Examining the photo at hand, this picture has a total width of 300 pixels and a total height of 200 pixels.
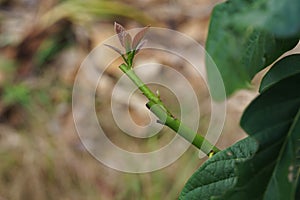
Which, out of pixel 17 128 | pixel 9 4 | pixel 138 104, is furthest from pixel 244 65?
pixel 9 4

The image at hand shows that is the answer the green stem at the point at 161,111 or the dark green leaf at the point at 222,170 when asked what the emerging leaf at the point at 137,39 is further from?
the dark green leaf at the point at 222,170

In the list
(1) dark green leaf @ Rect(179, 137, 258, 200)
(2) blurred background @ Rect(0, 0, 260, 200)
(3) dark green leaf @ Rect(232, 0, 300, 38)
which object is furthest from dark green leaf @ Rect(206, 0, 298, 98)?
→ (2) blurred background @ Rect(0, 0, 260, 200)

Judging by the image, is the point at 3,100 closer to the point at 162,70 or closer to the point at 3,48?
the point at 3,48

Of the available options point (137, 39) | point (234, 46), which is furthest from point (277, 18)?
point (137, 39)

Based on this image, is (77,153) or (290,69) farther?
(77,153)

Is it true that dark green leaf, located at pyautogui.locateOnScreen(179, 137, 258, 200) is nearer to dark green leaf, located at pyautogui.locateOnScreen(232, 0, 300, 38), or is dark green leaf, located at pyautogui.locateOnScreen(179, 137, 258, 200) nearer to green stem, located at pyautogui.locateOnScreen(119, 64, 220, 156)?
green stem, located at pyautogui.locateOnScreen(119, 64, 220, 156)

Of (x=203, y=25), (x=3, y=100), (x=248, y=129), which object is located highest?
(x=3, y=100)

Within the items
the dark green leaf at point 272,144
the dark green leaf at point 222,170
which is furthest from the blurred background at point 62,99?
the dark green leaf at point 272,144
